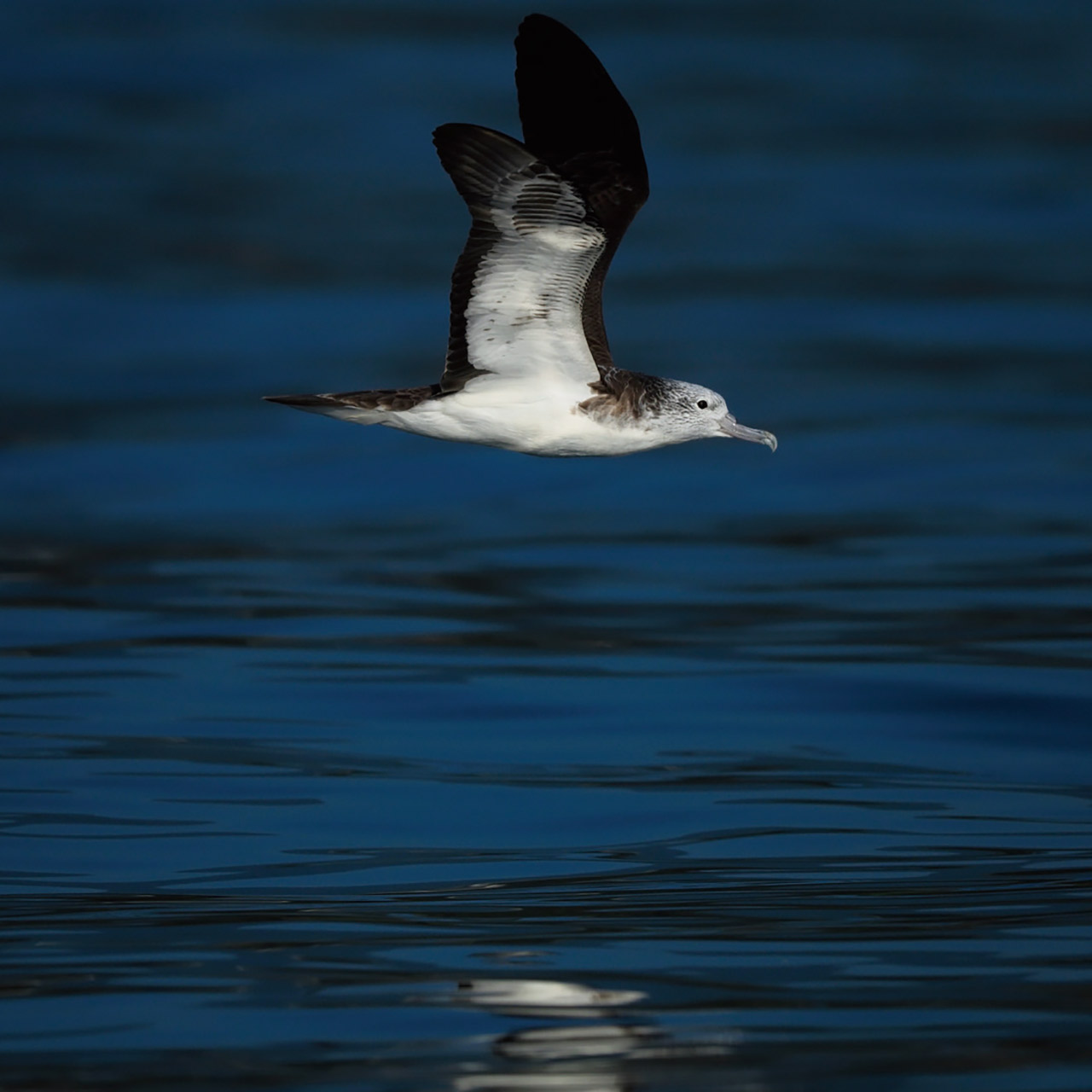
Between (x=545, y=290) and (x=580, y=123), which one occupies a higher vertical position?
(x=580, y=123)

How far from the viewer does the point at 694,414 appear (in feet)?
52.1

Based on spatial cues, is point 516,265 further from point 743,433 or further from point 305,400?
point 743,433

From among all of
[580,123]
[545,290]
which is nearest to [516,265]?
[545,290]

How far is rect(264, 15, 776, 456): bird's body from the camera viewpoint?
14.0m

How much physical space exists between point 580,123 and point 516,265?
38.4 inches

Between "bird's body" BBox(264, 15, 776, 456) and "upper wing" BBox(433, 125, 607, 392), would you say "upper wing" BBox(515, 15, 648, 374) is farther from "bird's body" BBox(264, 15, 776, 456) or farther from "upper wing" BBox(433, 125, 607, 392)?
"upper wing" BBox(433, 125, 607, 392)

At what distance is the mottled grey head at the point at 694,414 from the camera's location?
51.5ft

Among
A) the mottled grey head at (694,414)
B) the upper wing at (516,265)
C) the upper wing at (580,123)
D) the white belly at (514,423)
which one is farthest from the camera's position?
the mottled grey head at (694,414)

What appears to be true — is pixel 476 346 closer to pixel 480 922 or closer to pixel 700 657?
pixel 480 922

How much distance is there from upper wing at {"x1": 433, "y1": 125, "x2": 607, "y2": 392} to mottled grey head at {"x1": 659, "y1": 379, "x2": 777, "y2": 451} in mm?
621

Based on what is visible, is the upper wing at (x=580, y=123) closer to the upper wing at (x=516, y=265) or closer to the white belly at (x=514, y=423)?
the upper wing at (x=516, y=265)

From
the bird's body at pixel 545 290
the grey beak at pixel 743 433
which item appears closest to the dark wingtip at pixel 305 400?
the bird's body at pixel 545 290

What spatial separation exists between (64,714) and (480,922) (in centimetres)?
812

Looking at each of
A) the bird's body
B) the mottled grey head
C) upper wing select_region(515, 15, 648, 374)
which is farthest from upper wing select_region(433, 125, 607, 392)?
the mottled grey head
